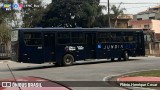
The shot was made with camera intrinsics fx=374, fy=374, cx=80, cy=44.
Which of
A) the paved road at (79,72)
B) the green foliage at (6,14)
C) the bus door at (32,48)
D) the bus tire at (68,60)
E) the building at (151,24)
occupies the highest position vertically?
the green foliage at (6,14)


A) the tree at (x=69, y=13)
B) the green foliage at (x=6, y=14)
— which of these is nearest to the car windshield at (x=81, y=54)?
the green foliage at (x=6, y=14)

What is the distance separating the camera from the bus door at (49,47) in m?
25.5

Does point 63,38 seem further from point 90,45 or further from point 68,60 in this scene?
point 90,45

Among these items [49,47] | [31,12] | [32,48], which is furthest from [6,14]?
[32,48]

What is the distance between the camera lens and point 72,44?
26531 mm

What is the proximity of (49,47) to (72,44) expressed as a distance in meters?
1.81

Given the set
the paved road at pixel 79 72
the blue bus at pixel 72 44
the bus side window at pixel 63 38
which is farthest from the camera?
the bus side window at pixel 63 38

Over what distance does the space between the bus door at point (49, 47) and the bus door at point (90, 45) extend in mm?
2791

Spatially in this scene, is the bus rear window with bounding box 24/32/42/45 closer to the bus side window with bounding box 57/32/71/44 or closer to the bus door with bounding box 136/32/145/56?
the bus side window with bounding box 57/32/71/44

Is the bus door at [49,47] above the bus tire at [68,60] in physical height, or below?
above

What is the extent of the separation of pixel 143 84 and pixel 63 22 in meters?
67.7

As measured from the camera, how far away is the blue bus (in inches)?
985

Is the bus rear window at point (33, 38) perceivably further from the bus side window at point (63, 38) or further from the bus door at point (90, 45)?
the bus door at point (90, 45)

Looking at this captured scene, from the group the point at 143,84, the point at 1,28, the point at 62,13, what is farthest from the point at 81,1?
the point at 143,84
